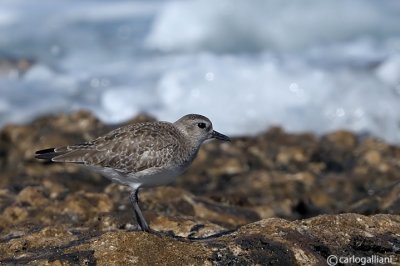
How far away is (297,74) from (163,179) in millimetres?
9590

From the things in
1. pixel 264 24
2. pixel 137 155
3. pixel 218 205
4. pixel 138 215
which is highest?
pixel 264 24

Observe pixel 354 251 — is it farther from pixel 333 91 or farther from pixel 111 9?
pixel 111 9

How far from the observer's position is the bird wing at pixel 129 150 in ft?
21.8

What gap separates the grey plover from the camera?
6.61m

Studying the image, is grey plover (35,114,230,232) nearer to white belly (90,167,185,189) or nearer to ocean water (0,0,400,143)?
white belly (90,167,185,189)

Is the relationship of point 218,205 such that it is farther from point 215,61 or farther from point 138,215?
point 215,61

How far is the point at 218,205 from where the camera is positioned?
8125 mm

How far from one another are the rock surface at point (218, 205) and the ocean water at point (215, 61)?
6.03ft

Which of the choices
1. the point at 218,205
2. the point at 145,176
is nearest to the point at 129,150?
the point at 145,176

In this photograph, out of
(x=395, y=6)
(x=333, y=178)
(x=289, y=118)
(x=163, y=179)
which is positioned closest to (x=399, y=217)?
(x=163, y=179)

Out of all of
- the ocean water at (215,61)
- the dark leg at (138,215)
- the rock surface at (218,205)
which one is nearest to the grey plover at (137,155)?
the dark leg at (138,215)

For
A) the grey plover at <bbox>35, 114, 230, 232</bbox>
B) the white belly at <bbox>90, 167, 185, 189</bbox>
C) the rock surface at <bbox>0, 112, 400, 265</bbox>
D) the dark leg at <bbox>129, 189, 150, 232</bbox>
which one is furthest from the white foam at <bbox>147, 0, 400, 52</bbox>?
the dark leg at <bbox>129, 189, 150, 232</bbox>

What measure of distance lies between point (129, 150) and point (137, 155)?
0.30 ft

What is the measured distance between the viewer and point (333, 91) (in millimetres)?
15234
